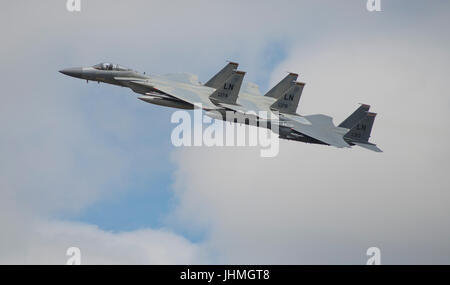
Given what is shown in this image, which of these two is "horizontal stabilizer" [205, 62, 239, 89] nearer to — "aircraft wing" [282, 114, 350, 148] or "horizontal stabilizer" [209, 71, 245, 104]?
"horizontal stabilizer" [209, 71, 245, 104]

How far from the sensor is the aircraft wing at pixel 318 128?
72188 mm

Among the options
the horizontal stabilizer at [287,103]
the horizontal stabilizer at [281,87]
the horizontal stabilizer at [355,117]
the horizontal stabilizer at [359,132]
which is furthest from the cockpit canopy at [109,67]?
the horizontal stabilizer at [359,132]

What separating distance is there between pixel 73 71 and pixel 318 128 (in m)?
20.3

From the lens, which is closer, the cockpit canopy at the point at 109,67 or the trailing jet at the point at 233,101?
the trailing jet at the point at 233,101

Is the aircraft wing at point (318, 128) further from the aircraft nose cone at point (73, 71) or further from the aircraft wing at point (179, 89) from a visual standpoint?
the aircraft nose cone at point (73, 71)

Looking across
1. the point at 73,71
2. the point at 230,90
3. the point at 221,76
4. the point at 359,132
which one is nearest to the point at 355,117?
the point at 359,132

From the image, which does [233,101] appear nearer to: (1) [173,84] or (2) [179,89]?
(2) [179,89]

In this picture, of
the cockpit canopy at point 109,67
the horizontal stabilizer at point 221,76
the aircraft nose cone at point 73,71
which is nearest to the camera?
the aircraft nose cone at point 73,71

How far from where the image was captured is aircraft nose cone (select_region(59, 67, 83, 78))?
2933 inches

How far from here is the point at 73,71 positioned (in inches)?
2940
